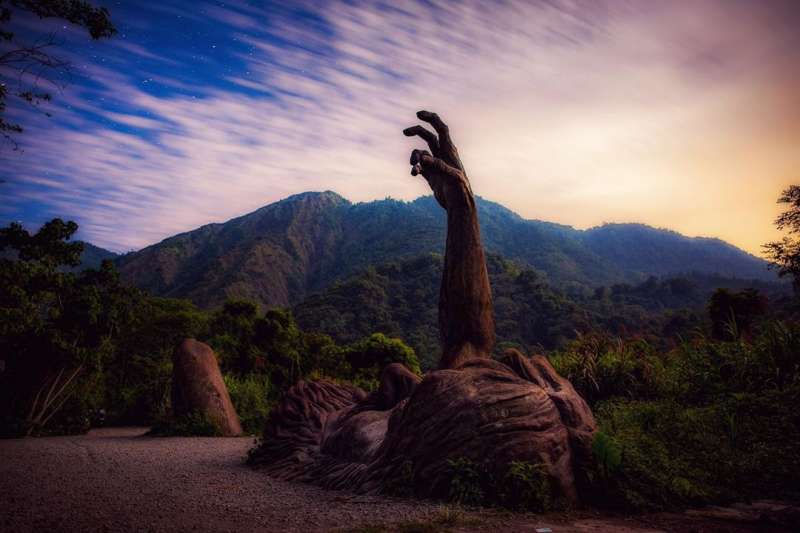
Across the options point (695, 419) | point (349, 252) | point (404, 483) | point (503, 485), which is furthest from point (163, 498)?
point (349, 252)

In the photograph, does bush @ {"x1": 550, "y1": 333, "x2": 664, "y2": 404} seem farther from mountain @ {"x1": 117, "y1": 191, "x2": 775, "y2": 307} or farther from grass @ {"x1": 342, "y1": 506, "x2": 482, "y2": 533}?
mountain @ {"x1": 117, "y1": 191, "x2": 775, "y2": 307}

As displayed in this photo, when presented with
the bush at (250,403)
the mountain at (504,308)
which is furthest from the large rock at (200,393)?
the mountain at (504,308)

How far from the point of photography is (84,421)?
1226cm

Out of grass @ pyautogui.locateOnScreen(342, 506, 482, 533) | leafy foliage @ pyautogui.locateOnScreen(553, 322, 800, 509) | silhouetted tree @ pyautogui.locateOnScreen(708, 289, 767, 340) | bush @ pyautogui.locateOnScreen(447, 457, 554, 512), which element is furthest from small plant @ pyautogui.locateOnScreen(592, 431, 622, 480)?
silhouetted tree @ pyautogui.locateOnScreen(708, 289, 767, 340)

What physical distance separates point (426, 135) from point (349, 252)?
9251 centimetres

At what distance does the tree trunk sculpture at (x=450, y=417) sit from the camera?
455 cm

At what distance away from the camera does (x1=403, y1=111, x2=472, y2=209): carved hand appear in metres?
7.13

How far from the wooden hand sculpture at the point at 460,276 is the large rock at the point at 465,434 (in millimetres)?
959

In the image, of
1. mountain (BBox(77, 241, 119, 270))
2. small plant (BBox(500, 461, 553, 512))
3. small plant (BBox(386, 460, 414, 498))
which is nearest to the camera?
small plant (BBox(500, 461, 553, 512))

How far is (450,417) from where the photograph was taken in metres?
4.78

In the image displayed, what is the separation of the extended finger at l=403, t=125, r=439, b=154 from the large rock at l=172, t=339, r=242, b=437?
26.5 ft

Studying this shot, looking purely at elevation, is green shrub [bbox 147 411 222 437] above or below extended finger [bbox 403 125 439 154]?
below

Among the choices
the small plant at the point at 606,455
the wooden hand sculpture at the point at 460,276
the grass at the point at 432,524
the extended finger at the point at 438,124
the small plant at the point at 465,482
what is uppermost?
the extended finger at the point at 438,124

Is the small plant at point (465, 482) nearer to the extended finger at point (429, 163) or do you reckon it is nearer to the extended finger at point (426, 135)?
the extended finger at point (429, 163)
